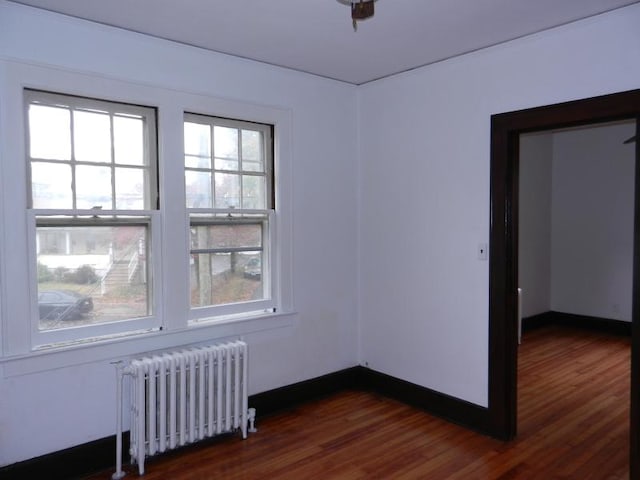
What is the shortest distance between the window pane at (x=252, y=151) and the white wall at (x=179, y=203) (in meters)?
0.21

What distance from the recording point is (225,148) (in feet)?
11.8

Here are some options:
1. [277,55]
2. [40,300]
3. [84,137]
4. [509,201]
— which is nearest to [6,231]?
[40,300]

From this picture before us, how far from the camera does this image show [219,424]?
3297 mm

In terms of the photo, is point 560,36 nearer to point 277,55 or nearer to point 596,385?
point 277,55

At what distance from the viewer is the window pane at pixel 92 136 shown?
9.73ft

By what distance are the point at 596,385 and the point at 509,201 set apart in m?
2.32

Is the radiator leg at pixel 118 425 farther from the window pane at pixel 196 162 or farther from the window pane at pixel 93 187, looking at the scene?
the window pane at pixel 196 162

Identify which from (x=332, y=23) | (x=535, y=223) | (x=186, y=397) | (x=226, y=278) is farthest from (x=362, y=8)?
(x=535, y=223)

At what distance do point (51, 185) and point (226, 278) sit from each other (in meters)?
1.35

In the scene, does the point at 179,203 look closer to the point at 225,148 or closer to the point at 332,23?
the point at 225,148

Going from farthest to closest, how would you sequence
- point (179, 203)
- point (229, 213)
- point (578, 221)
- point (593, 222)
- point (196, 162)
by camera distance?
point (578, 221) → point (593, 222) → point (229, 213) → point (196, 162) → point (179, 203)

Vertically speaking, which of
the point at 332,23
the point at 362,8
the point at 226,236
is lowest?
the point at 226,236

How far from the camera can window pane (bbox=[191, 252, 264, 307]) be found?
3.50 meters

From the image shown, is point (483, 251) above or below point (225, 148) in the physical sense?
below
